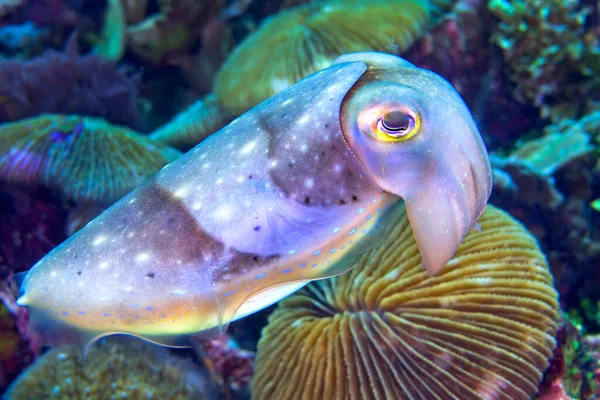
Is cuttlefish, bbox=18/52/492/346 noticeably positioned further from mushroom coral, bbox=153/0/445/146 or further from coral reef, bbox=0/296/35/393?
mushroom coral, bbox=153/0/445/146

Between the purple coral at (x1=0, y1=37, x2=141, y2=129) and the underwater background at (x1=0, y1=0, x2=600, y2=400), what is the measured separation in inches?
0.7

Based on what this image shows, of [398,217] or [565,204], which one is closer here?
[398,217]

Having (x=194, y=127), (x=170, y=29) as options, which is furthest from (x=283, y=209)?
(x=170, y=29)

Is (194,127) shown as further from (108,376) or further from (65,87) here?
(108,376)

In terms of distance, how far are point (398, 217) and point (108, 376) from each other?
103 inches

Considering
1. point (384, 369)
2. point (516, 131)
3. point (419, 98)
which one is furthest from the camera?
point (516, 131)

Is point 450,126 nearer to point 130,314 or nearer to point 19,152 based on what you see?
point 130,314

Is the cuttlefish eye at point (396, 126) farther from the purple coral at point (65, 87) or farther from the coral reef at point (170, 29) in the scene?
the coral reef at point (170, 29)

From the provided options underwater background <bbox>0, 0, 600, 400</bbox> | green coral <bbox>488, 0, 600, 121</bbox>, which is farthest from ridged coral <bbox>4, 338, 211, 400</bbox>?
green coral <bbox>488, 0, 600, 121</bbox>

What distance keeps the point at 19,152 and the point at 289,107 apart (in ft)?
10.1

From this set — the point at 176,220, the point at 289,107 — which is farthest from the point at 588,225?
the point at 176,220

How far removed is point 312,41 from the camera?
5070mm

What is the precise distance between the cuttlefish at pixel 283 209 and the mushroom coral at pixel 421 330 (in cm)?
113

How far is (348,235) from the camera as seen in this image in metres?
1.97
